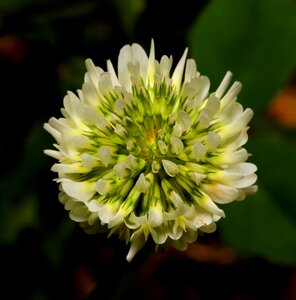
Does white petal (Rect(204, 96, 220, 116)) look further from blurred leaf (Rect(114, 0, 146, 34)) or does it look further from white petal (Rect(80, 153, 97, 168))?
blurred leaf (Rect(114, 0, 146, 34))

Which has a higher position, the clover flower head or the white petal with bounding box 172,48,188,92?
the white petal with bounding box 172,48,188,92
